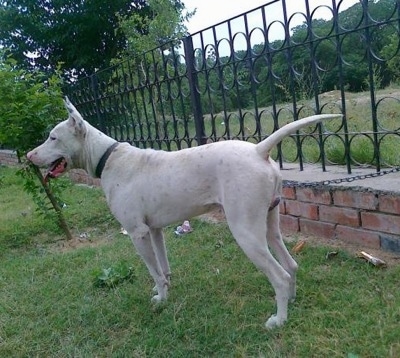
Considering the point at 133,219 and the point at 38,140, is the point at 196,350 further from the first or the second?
the point at 38,140

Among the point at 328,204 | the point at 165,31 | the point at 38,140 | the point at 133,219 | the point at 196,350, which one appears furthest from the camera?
the point at 165,31

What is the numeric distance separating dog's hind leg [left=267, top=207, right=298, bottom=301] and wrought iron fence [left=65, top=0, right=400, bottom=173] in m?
1.11

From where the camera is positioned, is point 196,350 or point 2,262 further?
point 2,262

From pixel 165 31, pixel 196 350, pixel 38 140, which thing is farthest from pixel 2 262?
pixel 165 31

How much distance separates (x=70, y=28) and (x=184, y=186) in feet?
49.4

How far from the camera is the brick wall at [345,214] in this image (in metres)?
3.15

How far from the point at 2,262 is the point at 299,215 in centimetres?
291

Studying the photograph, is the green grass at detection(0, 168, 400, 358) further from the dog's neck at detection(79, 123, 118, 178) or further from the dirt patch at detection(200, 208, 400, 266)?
the dog's neck at detection(79, 123, 118, 178)

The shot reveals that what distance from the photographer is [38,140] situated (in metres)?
5.18

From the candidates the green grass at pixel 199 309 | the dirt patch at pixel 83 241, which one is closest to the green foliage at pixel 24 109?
the dirt patch at pixel 83 241

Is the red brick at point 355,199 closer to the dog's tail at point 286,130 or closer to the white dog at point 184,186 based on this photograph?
the white dog at point 184,186

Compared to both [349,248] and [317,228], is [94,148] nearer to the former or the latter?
[317,228]

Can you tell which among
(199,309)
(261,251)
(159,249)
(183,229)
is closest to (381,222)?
(261,251)

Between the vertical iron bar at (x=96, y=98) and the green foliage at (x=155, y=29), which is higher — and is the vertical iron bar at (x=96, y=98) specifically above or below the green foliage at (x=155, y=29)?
below
